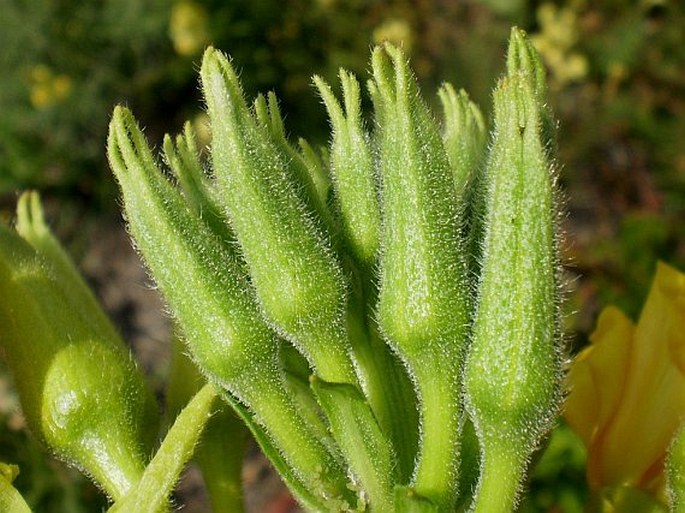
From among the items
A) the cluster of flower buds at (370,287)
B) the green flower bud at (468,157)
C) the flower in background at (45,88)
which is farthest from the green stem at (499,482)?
the flower in background at (45,88)

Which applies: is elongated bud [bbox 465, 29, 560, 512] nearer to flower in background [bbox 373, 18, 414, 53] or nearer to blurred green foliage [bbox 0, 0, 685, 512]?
blurred green foliage [bbox 0, 0, 685, 512]

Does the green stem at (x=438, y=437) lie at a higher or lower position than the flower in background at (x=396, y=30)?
lower

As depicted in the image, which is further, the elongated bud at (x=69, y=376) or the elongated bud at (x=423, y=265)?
the elongated bud at (x=69, y=376)

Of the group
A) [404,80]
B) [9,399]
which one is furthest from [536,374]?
[9,399]

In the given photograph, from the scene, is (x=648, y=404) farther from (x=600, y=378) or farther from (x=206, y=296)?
(x=206, y=296)

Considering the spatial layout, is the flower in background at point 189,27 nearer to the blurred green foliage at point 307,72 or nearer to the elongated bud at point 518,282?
the blurred green foliage at point 307,72
